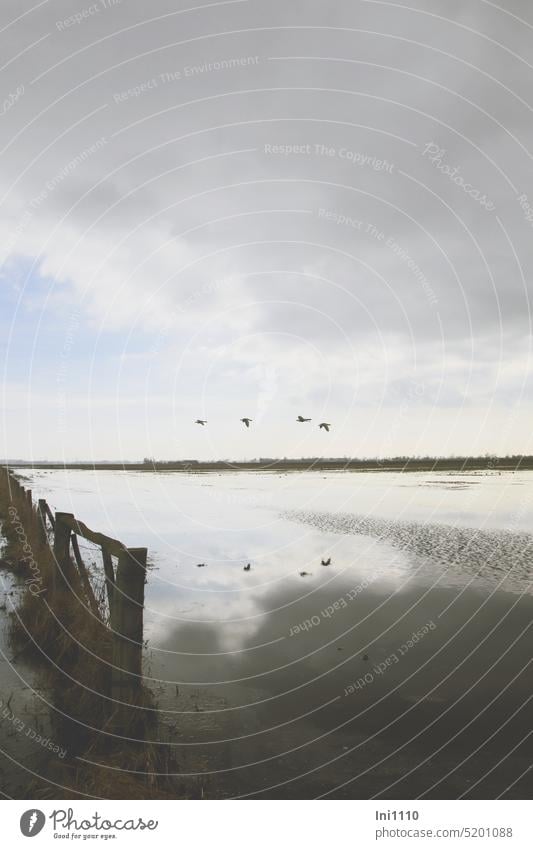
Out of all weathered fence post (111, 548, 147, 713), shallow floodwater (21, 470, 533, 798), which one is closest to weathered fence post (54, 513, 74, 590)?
shallow floodwater (21, 470, 533, 798)

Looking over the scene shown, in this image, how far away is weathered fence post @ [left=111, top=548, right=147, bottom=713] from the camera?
6.32 m

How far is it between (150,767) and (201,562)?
1255 centimetres

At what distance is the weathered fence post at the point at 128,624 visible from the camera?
6.32 meters

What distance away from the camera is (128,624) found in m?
6.39

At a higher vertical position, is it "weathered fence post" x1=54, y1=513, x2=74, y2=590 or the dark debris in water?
"weathered fence post" x1=54, y1=513, x2=74, y2=590

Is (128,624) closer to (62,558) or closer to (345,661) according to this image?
(345,661)

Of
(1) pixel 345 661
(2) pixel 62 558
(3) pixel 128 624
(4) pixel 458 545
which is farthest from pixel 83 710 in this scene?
(4) pixel 458 545

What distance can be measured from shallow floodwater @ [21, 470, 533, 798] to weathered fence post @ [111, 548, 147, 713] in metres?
0.95

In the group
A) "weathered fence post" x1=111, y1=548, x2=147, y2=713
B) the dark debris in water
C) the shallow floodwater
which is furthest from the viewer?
the dark debris in water

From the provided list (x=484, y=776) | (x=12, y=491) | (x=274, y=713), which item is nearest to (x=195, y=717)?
(x=274, y=713)

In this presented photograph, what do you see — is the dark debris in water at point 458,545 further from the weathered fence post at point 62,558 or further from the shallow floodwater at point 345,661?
the weathered fence post at point 62,558

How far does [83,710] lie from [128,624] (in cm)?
172

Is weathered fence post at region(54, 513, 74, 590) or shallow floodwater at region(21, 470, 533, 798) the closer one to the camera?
shallow floodwater at region(21, 470, 533, 798)

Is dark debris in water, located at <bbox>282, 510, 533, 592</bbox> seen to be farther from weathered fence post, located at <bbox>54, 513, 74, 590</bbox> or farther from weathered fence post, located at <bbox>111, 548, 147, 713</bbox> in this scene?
weathered fence post, located at <bbox>111, 548, 147, 713</bbox>
